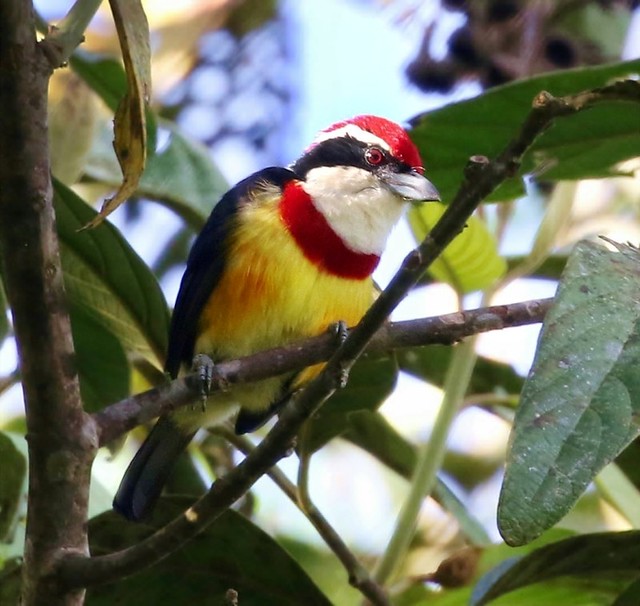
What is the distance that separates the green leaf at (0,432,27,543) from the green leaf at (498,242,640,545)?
1084mm

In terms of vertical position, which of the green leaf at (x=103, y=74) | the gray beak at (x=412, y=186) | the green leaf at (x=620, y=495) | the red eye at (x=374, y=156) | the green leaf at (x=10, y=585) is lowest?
the green leaf at (x=10, y=585)

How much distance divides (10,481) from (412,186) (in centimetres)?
88

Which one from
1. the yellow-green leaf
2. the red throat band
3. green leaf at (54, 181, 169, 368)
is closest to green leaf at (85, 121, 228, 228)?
the red throat band

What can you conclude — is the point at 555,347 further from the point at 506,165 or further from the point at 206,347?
the point at 206,347

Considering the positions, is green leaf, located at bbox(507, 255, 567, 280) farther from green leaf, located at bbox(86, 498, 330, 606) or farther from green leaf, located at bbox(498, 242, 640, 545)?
green leaf, located at bbox(498, 242, 640, 545)

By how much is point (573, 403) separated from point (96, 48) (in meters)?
3.16

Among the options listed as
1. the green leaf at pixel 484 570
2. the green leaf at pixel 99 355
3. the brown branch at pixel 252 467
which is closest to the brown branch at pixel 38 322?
the brown branch at pixel 252 467

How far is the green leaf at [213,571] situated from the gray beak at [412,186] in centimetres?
67

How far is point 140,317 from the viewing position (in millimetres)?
2146

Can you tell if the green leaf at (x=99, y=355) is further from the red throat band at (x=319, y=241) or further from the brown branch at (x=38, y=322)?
the brown branch at (x=38, y=322)

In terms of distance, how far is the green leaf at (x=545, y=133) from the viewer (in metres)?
1.90

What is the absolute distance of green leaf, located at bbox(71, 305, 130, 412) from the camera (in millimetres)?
2084

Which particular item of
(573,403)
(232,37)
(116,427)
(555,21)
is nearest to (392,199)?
(555,21)

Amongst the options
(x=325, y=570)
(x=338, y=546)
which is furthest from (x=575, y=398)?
(x=325, y=570)
